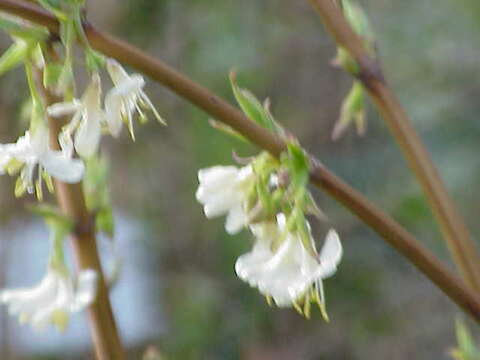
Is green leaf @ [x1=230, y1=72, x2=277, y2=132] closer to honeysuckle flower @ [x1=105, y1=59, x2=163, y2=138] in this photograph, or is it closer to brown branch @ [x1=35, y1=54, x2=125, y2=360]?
honeysuckle flower @ [x1=105, y1=59, x2=163, y2=138]

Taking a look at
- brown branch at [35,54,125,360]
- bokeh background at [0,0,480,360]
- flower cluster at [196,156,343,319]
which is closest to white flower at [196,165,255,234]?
flower cluster at [196,156,343,319]

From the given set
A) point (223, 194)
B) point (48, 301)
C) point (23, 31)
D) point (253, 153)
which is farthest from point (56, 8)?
point (253, 153)

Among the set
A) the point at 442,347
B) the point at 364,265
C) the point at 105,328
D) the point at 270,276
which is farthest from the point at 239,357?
the point at 270,276

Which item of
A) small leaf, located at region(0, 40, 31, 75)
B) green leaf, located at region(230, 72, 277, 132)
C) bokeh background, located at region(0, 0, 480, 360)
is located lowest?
bokeh background, located at region(0, 0, 480, 360)

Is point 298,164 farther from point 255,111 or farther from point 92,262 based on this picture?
point 92,262

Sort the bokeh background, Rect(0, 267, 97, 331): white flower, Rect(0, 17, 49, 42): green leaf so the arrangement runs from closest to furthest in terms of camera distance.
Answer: Rect(0, 17, 49, 42): green leaf, Rect(0, 267, 97, 331): white flower, the bokeh background

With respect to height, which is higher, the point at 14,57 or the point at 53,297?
the point at 14,57
